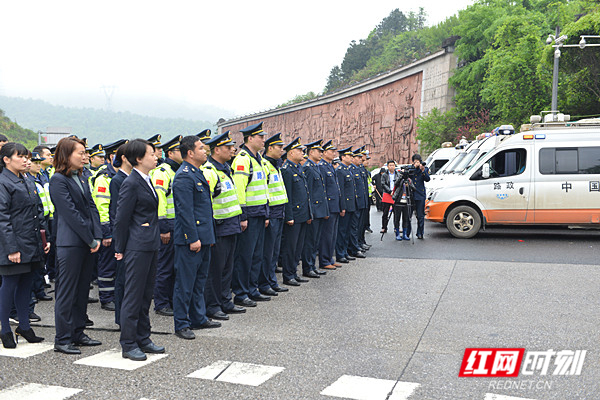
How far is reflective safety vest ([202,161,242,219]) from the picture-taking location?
590 centimetres

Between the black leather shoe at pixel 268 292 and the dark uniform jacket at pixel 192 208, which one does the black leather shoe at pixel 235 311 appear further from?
the dark uniform jacket at pixel 192 208

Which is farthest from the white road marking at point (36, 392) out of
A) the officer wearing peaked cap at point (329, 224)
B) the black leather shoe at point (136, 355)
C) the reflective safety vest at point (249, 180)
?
the officer wearing peaked cap at point (329, 224)

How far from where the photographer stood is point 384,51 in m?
77.1

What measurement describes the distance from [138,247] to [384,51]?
76259 millimetres

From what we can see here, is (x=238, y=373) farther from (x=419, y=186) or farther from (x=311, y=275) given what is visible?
(x=419, y=186)

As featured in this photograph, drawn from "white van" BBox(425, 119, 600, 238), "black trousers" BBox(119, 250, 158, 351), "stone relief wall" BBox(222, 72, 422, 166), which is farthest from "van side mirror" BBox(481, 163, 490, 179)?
Answer: "stone relief wall" BBox(222, 72, 422, 166)

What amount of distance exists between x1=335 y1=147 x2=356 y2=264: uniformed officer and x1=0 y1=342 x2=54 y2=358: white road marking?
556cm

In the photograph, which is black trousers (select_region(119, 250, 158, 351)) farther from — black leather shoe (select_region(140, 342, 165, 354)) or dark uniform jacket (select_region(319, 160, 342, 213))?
dark uniform jacket (select_region(319, 160, 342, 213))

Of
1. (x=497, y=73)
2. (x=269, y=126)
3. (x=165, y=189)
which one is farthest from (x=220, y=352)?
(x=269, y=126)

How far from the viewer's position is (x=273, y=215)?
7.24m

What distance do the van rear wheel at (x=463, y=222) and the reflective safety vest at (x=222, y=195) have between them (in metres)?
7.52

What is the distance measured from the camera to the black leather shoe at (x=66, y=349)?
482cm

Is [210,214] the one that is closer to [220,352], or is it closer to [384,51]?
[220,352]

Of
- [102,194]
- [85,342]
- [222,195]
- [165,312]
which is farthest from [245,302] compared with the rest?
[102,194]
